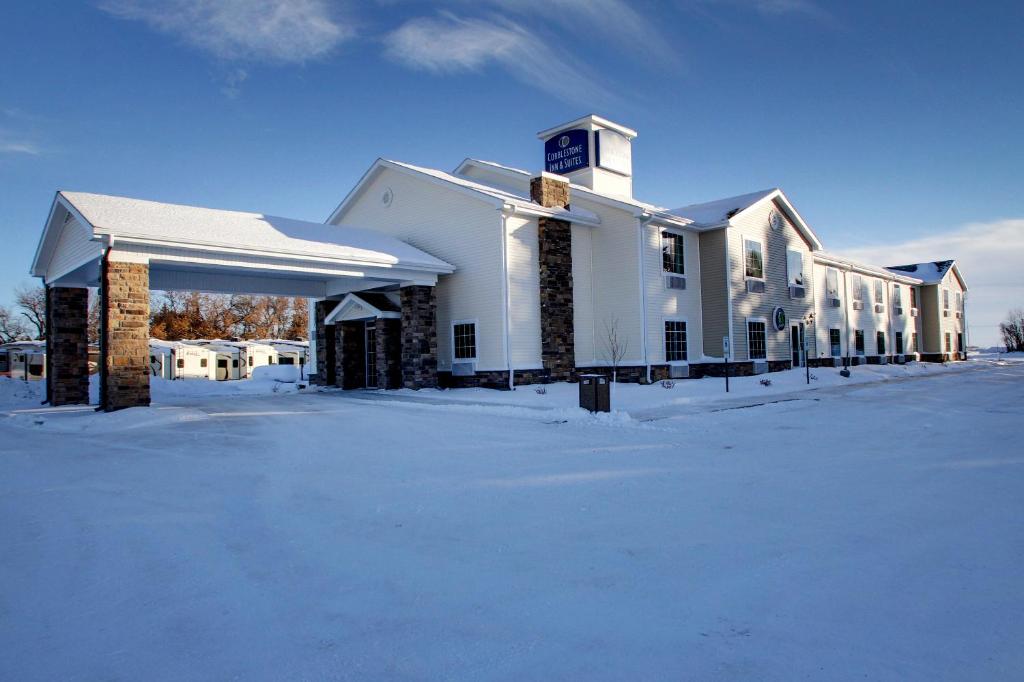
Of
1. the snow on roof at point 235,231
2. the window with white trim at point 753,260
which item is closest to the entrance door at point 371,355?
the snow on roof at point 235,231

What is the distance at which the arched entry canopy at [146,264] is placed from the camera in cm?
1386

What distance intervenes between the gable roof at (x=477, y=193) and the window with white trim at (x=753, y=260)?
6.32 metres

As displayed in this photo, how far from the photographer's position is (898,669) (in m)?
3.02

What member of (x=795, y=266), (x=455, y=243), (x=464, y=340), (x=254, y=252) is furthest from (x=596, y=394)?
(x=795, y=266)

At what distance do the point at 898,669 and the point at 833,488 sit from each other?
12.5 feet

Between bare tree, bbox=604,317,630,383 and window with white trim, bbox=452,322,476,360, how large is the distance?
4484 millimetres

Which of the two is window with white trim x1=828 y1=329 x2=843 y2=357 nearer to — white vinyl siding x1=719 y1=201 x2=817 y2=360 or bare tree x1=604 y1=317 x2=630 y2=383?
white vinyl siding x1=719 y1=201 x2=817 y2=360

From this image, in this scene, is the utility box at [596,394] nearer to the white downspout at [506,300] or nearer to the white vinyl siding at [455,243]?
the white downspout at [506,300]

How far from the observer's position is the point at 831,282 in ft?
103

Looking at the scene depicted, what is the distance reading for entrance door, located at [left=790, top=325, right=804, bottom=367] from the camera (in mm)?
27578

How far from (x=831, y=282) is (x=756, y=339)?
9.83 m

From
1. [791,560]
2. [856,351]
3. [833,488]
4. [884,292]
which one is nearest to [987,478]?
[833,488]

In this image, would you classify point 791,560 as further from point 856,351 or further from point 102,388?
point 856,351

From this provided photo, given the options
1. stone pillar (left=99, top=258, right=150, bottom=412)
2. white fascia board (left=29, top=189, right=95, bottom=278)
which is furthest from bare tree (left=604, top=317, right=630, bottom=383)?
white fascia board (left=29, top=189, right=95, bottom=278)
